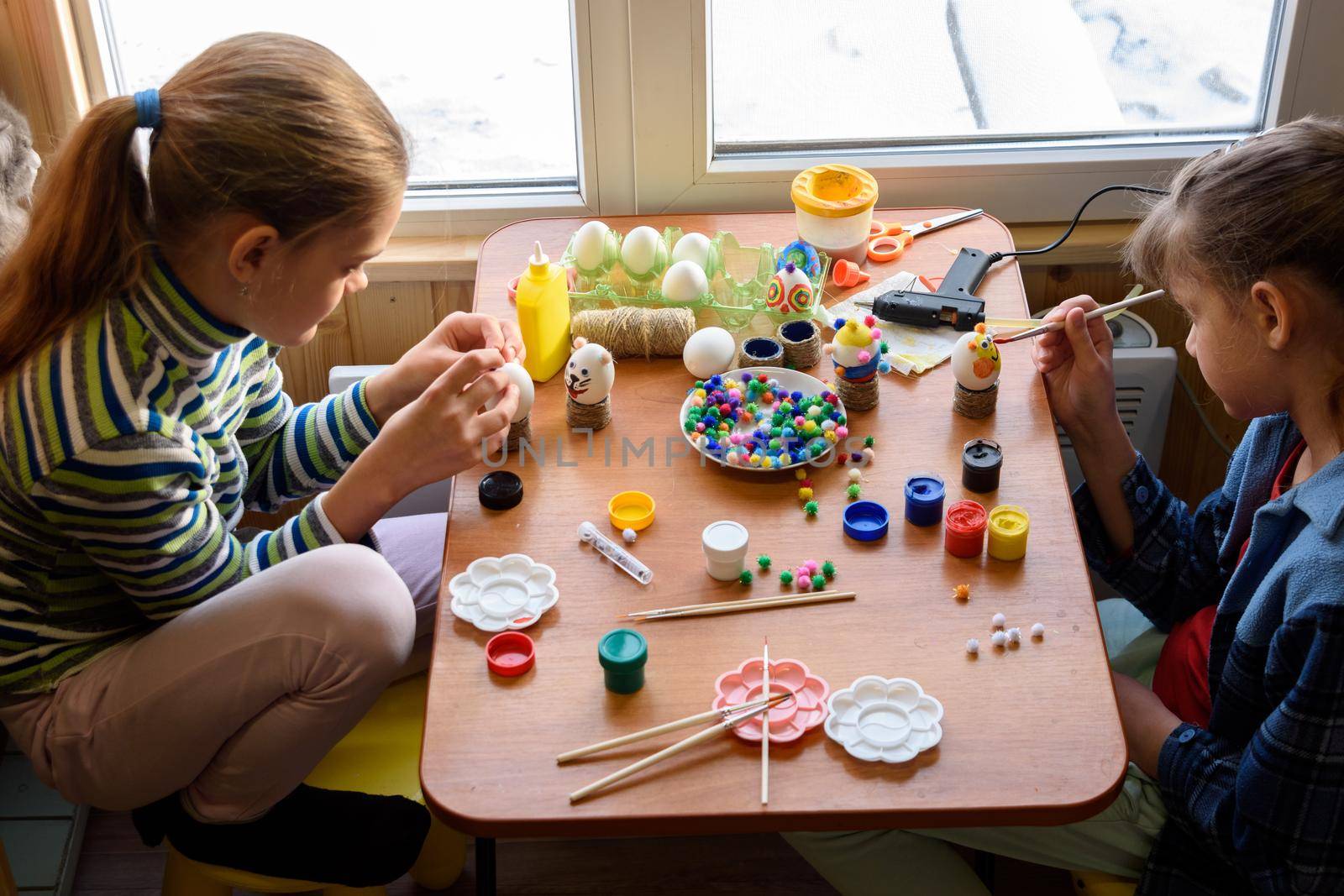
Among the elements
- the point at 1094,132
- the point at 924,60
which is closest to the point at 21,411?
the point at 924,60

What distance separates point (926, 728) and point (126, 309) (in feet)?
2.41

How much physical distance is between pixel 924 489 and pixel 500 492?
0.40m

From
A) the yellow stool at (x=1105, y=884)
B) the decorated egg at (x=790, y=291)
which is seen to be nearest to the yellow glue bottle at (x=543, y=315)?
the decorated egg at (x=790, y=291)

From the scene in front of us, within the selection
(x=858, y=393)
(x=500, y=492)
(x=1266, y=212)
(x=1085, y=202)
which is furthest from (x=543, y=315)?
(x=1085, y=202)

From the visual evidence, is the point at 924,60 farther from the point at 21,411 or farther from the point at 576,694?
the point at 21,411

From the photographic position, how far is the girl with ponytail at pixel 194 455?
0.99 meters

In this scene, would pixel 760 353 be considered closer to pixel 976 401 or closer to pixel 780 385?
pixel 780 385

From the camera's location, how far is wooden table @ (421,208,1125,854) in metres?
0.86

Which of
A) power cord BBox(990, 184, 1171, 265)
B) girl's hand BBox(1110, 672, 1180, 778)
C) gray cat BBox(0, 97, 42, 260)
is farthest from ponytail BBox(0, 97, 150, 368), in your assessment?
power cord BBox(990, 184, 1171, 265)

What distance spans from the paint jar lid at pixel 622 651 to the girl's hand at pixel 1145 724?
440mm

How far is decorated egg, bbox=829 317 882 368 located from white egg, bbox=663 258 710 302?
0.73ft

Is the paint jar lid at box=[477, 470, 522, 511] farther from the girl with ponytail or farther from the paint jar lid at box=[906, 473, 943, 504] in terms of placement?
the paint jar lid at box=[906, 473, 943, 504]

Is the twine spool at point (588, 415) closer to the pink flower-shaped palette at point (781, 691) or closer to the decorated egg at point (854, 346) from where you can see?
the decorated egg at point (854, 346)

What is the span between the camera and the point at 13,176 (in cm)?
138
